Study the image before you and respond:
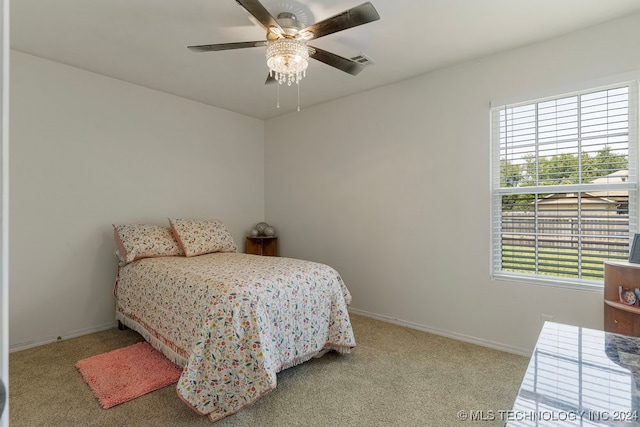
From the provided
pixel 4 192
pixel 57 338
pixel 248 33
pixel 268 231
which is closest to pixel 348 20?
pixel 248 33

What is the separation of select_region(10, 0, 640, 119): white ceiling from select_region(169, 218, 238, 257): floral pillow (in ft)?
4.81

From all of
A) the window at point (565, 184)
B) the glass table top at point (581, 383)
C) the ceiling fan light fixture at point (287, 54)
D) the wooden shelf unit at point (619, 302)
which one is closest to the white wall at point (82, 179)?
the ceiling fan light fixture at point (287, 54)

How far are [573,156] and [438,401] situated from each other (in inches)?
79.0

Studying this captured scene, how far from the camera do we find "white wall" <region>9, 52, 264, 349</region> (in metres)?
2.69

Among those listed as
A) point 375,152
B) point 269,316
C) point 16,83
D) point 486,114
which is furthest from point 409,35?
point 16,83

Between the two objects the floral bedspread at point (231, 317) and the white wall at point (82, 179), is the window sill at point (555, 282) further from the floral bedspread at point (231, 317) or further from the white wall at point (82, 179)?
the white wall at point (82, 179)

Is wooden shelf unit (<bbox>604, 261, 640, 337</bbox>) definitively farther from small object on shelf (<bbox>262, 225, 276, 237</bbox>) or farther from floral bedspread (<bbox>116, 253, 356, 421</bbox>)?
small object on shelf (<bbox>262, 225, 276, 237</bbox>)

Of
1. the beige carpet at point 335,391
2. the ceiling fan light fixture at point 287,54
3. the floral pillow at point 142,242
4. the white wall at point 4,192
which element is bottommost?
the beige carpet at point 335,391

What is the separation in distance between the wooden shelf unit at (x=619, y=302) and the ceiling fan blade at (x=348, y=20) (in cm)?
208

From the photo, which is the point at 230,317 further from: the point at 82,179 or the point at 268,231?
the point at 268,231

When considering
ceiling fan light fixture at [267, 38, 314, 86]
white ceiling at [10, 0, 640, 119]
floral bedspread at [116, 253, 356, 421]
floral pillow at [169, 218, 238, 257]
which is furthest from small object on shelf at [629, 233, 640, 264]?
floral pillow at [169, 218, 238, 257]

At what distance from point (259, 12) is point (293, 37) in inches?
12.9

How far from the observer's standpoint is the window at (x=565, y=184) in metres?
2.21

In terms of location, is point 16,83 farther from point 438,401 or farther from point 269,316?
point 438,401
